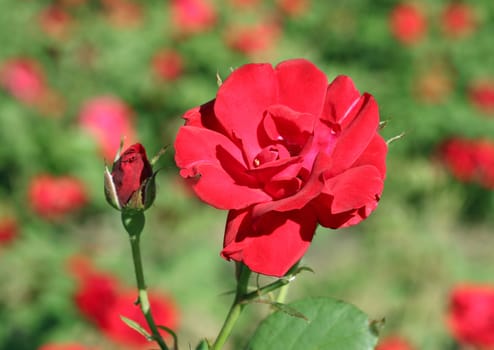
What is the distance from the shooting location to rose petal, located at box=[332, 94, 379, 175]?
569mm

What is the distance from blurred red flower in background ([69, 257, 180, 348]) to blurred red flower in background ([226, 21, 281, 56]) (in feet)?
4.38

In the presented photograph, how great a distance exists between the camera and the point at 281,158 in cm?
61

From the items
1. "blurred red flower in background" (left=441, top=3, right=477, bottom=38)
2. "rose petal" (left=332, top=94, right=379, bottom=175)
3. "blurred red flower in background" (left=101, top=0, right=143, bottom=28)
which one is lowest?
"blurred red flower in background" (left=441, top=3, right=477, bottom=38)

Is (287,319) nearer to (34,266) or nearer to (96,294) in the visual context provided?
(96,294)

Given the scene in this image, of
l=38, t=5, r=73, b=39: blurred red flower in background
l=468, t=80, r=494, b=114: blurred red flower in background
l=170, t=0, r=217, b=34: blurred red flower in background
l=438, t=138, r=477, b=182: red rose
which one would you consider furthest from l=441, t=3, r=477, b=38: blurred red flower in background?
l=38, t=5, r=73, b=39: blurred red flower in background

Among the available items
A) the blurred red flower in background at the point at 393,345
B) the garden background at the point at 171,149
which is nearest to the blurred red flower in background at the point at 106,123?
the garden background at the point at 171,149

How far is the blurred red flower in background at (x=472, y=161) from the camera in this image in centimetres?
272

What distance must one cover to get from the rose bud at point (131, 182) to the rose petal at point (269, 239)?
0.32 ft

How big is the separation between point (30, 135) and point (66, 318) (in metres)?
0.76

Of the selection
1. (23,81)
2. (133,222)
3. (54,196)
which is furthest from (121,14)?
(133,222)

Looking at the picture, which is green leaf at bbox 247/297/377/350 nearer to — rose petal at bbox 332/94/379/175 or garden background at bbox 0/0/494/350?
rose petal at bbox 332/94/379/175

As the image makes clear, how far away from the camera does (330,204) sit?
56 cm

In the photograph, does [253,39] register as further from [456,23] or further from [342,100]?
[342,100]

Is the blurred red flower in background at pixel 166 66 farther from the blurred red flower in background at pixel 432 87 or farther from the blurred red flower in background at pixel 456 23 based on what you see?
the blurred red flower in background at pixel 456 23
